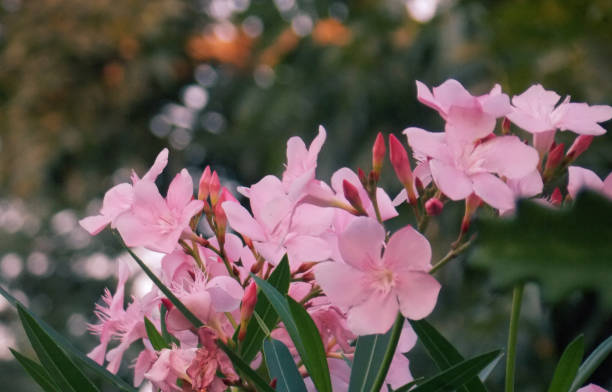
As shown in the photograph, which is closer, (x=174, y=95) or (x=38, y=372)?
(x=38, y=372)

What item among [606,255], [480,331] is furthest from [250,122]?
[606,255]

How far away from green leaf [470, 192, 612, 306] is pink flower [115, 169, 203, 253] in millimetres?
245

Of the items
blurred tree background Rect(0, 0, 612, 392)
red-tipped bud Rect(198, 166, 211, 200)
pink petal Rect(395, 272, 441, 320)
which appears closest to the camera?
pink petal Rect(395, 272, 441, 320)

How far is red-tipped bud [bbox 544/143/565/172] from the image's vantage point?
0.41 m

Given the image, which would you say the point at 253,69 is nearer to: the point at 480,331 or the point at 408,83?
the point at 408,83

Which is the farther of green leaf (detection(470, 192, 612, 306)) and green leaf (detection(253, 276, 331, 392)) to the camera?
green leaf (detection(253, 276, 331, 392))

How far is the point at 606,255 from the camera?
0.17 m

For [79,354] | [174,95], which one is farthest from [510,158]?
[174,95]

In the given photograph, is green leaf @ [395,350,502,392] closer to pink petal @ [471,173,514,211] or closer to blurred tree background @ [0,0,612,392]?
Answer: pink petal @ [471,173,514,211]

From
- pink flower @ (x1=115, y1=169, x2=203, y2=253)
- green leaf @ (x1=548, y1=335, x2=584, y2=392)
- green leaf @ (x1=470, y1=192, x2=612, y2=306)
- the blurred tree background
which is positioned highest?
green leaf @ (x1=470, y1=192, x2=612, y2=306)

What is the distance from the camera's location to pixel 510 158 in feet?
1.17

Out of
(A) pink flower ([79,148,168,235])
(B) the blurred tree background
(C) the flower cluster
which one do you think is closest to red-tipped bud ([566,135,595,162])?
(C) the flower cluster

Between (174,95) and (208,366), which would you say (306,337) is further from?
(174,95)

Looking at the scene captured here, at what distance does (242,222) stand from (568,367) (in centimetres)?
19
